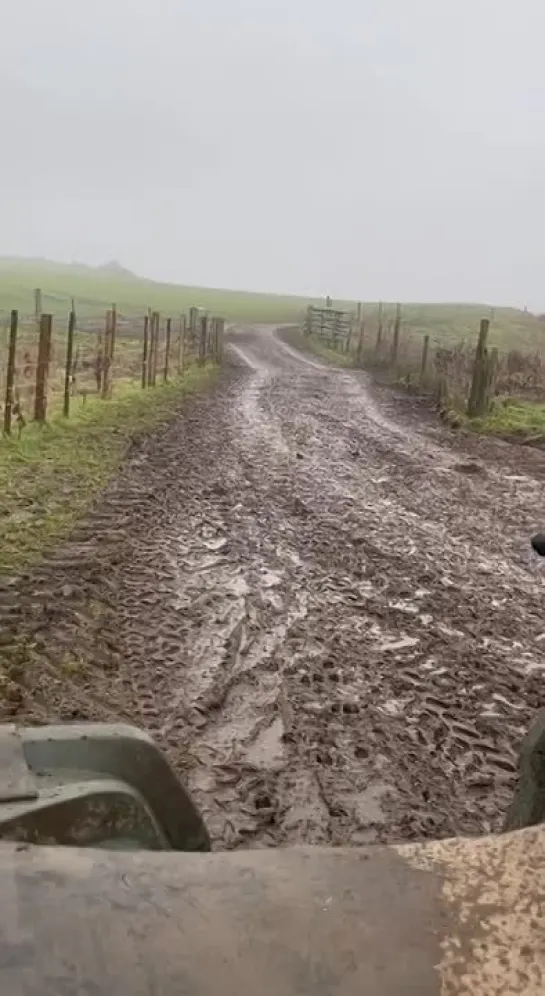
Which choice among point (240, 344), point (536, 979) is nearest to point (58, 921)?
point (536, 979)

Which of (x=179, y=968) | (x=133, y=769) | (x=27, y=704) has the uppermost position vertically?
(x=179, y=968)

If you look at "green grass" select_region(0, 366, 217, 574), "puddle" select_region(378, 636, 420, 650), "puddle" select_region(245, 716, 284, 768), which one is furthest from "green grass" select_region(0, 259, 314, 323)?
"puddle" select_region(245, 716, 284, 768)

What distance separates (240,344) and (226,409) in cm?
2144

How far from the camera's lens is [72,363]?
1617cm

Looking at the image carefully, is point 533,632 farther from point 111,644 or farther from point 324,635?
point 111,644

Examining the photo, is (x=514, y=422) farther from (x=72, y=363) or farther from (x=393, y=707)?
(x=393, y=707)

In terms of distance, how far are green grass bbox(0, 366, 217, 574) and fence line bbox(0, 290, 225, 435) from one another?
0.36 metres

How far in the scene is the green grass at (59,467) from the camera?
6.66 meters

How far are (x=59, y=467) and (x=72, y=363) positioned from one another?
7295 mm

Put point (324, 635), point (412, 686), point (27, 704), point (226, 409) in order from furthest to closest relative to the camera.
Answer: point (226, 409) → point (324, 635) → point (412, 686) → point (27, 704)

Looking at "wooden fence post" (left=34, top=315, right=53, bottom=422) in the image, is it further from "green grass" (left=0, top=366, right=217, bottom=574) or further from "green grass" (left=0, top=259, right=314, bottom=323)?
"green grass" (left=0, top=259, right=314, bottom=323)

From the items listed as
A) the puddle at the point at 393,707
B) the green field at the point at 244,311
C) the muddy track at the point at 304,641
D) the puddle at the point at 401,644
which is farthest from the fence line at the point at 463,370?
the puddle at the point at 393,707

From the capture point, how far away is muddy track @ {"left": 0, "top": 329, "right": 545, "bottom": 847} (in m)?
3.50

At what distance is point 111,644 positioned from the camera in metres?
4.73
